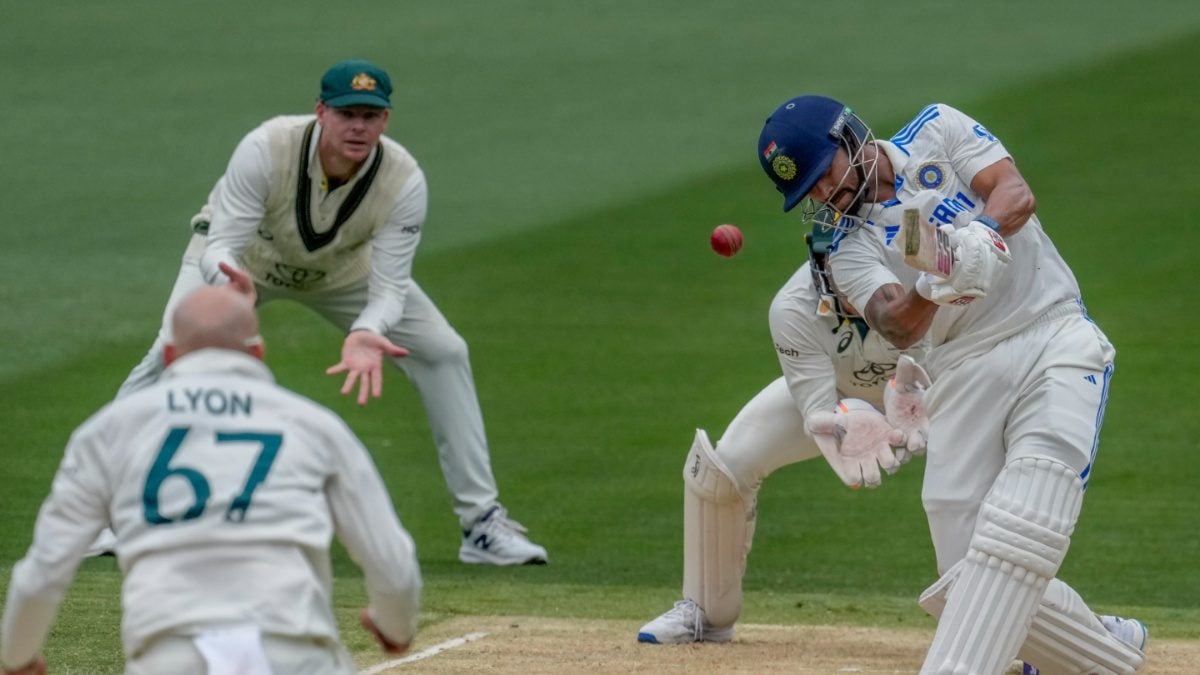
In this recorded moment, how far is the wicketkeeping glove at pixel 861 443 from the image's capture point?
7.08 m

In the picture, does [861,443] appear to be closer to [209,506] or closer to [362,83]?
[362,83]

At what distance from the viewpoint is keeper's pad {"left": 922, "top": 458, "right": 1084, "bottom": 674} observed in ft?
19.5

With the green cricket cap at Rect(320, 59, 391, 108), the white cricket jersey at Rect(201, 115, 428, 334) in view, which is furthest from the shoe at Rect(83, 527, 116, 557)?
the green cricket cap at Rect(320, 59, 391, 108)

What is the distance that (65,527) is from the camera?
439 cm

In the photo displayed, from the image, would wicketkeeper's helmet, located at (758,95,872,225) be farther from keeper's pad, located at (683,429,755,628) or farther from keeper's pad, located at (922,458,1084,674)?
keeper's pad, located at (683,429,755,628)

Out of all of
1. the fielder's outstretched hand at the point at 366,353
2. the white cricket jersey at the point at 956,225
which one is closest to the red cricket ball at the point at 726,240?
the white cricket jersey at the point at 956,225

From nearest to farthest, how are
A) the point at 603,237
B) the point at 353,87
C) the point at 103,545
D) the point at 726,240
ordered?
1. the point at 726,240
2. the point at 353,87
3. the point at 103,545
4. the point at 603,237

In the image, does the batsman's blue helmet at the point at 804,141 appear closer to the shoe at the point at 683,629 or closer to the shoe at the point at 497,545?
the shoe at the point at 683,629

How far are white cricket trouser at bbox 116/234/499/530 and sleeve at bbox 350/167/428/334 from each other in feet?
1.50

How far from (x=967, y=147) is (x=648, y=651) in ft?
7.32

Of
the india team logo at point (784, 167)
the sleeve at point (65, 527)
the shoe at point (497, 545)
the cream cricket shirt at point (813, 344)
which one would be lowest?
the shoe at point (497, 545)

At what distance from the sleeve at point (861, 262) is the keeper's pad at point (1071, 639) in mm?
906

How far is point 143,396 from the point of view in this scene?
173 inches

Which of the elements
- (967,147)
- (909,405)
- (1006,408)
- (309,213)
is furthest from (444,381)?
(1006,408)
